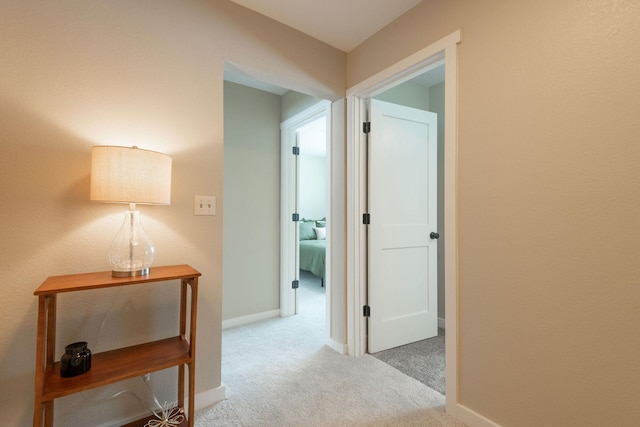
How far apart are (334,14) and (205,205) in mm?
1482

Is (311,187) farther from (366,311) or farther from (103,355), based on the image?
(103,355)

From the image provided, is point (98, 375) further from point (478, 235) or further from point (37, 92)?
point (478, 235)

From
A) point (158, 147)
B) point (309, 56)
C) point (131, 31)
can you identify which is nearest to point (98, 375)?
point (158, 147)

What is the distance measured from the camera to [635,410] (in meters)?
1.02

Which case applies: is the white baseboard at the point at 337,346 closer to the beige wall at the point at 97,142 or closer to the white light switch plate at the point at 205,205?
the beige wall at the point at 97,142

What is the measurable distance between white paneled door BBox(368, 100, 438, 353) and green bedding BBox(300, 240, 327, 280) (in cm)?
197

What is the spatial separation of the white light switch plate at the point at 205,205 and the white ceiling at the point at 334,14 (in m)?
1.22

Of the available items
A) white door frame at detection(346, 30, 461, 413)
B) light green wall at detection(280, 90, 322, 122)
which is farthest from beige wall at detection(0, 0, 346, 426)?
light green wall at detection(280, 90, 322, 122)

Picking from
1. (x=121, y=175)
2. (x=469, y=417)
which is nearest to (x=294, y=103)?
(x=121, y=175)

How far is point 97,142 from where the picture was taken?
1365 millimetres

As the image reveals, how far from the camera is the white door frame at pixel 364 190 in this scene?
1.56m

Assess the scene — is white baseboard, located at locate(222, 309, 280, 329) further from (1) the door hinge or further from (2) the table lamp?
(2) the table lamp

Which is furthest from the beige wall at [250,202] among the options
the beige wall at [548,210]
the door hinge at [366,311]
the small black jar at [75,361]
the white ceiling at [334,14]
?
the beige wall at [548,210]

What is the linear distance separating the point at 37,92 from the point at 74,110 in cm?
13
